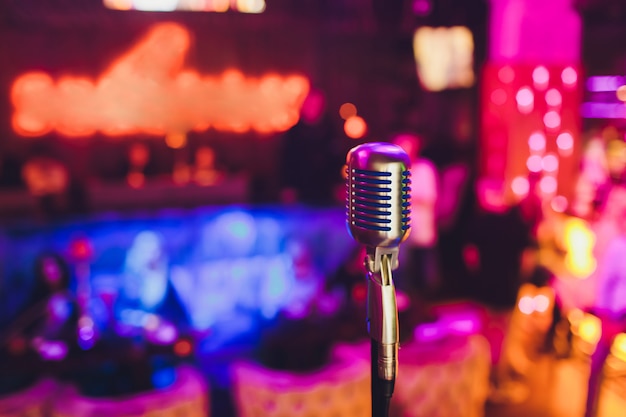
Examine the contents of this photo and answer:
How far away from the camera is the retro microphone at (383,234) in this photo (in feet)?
3.37

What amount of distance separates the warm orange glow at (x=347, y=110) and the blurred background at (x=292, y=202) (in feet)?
0.06

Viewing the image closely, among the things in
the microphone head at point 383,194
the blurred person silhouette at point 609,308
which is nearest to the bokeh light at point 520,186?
the blurred person silhouette at point 609,308

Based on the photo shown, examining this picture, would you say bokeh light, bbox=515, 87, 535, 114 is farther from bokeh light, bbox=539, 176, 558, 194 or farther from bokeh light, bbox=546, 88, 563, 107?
bokeh light, bbox=539, 176, 558, 194

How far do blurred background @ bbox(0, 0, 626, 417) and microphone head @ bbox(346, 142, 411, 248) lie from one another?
5.16 feet

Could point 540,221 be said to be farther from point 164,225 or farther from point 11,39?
point 11,39

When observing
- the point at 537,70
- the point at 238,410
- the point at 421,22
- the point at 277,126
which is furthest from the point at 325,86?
the point at 238,410

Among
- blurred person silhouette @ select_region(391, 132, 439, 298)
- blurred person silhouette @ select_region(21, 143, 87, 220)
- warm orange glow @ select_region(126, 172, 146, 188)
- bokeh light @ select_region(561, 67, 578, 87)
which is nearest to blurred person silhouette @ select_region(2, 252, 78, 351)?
blurred person silhouette @ select_region(21, 143, 87, 220)

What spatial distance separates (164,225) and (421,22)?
401cm

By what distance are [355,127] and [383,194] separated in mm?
8472

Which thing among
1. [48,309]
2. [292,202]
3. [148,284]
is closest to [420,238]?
[292,202]

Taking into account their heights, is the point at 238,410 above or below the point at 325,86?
below

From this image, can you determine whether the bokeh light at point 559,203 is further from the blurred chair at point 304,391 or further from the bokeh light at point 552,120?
the blurred chair at point 304,391

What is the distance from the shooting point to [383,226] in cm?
103

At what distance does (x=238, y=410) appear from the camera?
3.06 metres
